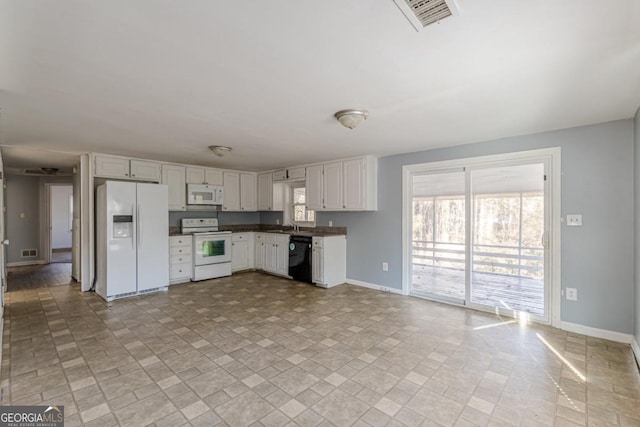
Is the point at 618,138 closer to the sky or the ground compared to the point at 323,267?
closer to the sky

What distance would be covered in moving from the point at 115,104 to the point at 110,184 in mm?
2304

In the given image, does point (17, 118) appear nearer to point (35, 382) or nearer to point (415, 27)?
point (35, 382)

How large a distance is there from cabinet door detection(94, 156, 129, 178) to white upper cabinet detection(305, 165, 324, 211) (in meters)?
3.20

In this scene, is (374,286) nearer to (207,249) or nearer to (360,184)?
(360,184)

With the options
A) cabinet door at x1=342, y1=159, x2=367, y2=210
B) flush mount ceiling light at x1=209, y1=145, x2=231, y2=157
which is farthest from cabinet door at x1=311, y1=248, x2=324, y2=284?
flush mount ceiling light at x1=209, y1=145, x2=231, y2=157

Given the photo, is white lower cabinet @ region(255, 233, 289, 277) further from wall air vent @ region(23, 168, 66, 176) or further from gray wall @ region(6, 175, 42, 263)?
gray wall @ region(6, 175, 42, 263)

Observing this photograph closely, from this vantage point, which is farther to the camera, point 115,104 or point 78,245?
point 78,245

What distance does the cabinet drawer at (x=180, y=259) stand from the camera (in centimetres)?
534

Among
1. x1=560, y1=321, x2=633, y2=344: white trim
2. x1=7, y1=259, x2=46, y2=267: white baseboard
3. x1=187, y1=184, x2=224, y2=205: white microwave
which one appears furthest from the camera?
x1=7, y1=259, x2=46, y2=267: white baseboard

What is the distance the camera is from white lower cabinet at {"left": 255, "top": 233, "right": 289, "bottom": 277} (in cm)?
593

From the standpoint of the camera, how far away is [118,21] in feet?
4.89

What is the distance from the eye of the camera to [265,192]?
22.1 ft

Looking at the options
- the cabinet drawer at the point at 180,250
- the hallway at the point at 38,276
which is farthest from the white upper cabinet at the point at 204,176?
A: the hallway at the point at 38,276

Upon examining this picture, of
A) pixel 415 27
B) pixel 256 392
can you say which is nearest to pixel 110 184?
pixel 256 392
